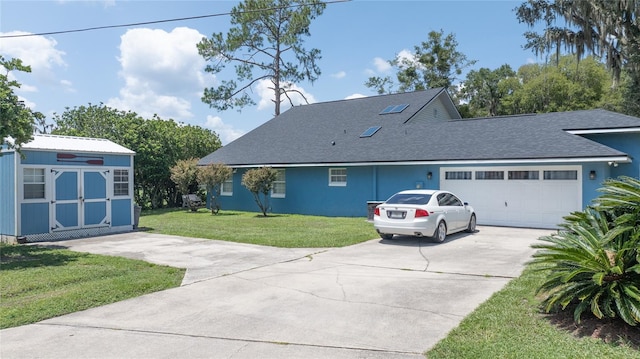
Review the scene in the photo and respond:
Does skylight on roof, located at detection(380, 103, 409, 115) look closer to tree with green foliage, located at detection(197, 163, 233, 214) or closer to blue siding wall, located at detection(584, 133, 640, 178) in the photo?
tree with green foliage, located at detection(197, 163, 233, 214)

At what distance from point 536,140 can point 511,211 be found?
3030mm

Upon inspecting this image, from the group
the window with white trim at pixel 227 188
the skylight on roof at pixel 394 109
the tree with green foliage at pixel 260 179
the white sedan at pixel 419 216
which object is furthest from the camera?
the window with white trim at pixel 227 188

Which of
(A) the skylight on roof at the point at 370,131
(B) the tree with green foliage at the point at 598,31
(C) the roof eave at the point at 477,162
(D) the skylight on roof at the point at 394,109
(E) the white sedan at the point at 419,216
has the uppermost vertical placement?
(B) the tree with green foliage at the point at 598,31

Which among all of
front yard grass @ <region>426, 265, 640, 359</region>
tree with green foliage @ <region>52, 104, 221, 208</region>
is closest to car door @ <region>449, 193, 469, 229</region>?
front yard grass @ <region>426, 265, 640, 359</region>

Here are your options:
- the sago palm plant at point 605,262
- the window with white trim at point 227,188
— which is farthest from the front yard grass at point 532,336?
the window with white trim at point 227,188

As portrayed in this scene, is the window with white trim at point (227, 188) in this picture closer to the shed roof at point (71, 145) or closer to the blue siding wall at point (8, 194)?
the shed roof at point (71, 145)

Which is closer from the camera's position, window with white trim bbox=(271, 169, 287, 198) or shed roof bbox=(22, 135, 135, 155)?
shed roof bbox=(22, 135, 135, 155)

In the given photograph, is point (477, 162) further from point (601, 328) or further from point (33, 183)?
point (33, 183)

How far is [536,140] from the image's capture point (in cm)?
1730

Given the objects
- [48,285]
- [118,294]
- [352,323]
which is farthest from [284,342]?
[48,285]

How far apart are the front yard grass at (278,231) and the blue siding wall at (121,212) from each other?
949 mm

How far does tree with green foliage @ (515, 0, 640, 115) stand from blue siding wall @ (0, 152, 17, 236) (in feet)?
83.5

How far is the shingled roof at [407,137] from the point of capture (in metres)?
16.7

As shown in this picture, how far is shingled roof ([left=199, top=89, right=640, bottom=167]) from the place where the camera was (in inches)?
656
